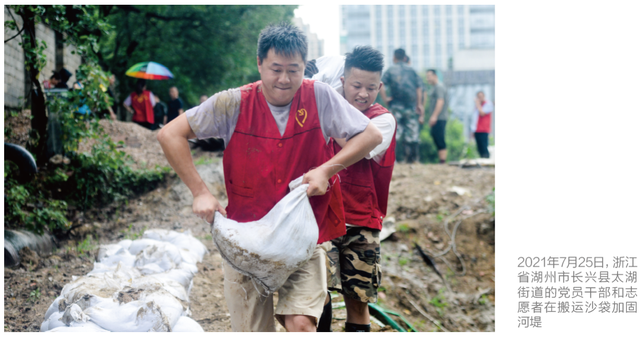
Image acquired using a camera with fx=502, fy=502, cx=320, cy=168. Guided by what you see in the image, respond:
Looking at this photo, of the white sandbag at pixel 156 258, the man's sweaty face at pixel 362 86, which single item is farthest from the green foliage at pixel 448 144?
the man's sweaty face at pixel 362 86

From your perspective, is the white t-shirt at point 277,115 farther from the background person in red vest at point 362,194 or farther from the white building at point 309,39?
the background person in red vest at point 362,194

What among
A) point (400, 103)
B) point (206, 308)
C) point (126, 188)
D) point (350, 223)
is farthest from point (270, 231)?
point (400, 103)

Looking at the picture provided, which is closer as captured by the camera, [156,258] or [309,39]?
[309,39]

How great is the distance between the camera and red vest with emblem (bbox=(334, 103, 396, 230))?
277cm

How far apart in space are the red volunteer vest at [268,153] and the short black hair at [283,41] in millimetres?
156

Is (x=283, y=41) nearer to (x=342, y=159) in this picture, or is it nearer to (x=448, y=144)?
(x=342, y=159)

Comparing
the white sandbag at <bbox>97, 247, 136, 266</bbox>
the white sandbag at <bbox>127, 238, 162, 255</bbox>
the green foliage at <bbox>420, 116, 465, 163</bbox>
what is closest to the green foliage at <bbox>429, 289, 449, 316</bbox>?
the white sandbag at <bbox>127, 238, 162, 255</bbox>

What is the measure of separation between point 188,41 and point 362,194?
11518 millimetres


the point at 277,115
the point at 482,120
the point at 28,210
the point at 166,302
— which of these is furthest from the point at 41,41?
the point at 482,120

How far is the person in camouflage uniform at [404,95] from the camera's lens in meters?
7.81

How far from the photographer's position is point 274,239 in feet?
6.31

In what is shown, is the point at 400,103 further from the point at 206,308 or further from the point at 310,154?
the point at 310,154

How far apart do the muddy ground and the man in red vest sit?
171 cm

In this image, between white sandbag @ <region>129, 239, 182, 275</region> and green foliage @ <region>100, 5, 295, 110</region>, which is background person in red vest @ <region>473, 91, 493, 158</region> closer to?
white sandbag @ <region>129, 239, 182, 275</region>
